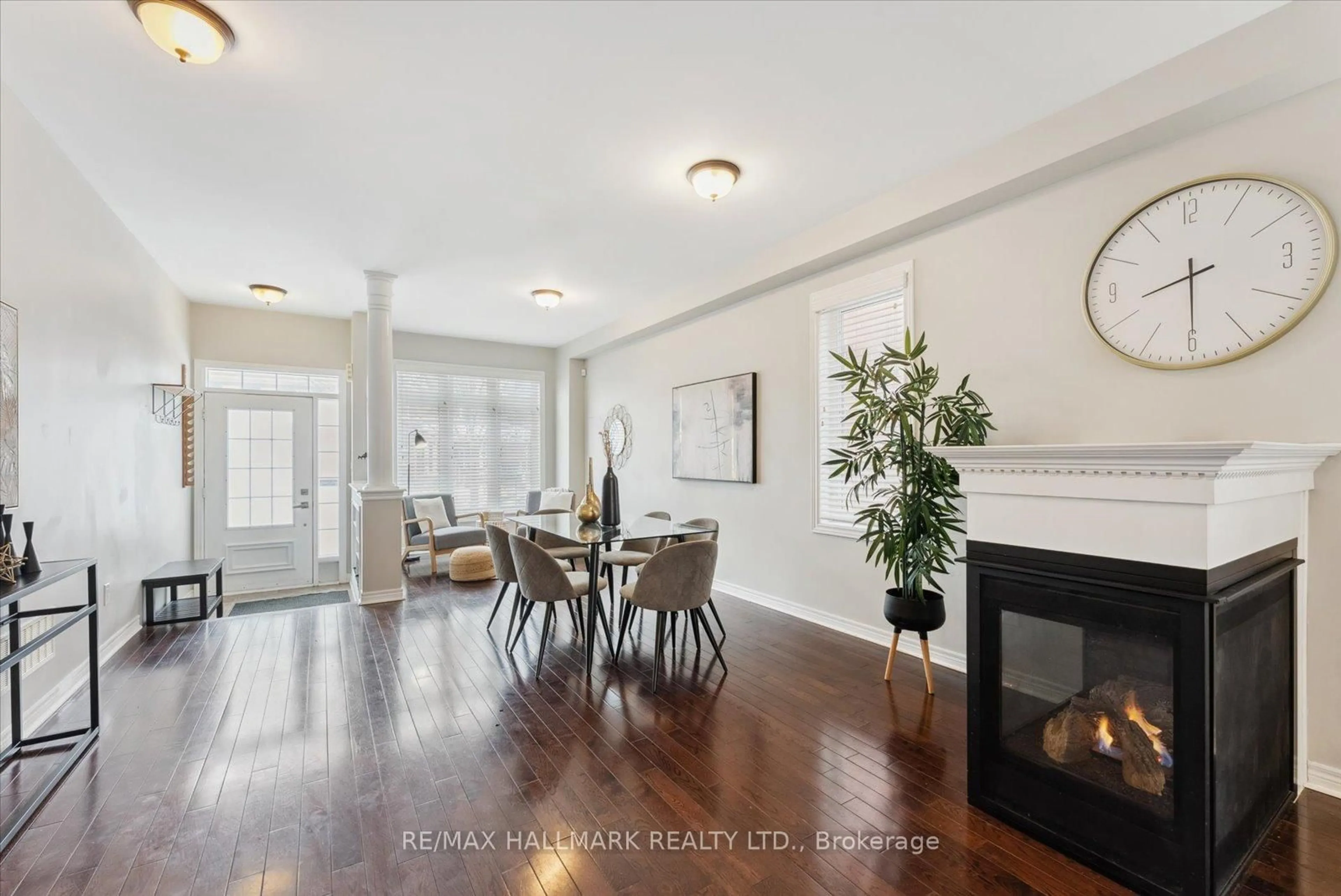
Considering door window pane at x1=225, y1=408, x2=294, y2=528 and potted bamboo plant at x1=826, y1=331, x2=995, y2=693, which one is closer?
potted bamboo plant at x1=826, y1=331, x2=995, y2=693

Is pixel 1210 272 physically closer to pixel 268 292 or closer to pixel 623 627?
pixel 623 627

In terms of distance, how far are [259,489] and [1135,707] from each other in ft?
23.8

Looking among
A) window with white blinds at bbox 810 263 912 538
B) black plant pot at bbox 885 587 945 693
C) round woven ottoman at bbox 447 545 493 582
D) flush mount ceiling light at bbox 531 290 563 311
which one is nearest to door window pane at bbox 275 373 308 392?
round woven ottoman at bbox 447 545 493 582

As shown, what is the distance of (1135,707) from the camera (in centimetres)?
174

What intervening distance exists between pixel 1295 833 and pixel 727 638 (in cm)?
265

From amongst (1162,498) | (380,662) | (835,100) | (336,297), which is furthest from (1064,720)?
(336,297)

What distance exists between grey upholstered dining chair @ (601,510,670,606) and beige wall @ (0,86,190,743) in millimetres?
2933

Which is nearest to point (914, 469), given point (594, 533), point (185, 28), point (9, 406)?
point (594, 533)

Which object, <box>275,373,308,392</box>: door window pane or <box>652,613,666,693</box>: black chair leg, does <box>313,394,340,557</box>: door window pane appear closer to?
<box>275,373,308,392</box>: door window pane

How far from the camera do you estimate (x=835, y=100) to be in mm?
2592

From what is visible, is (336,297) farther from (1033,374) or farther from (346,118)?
(1033,374)

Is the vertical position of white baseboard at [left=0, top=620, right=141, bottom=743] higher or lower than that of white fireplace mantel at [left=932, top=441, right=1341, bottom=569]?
lower

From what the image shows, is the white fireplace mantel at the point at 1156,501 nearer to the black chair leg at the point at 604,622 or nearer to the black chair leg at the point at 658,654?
the black chair leg at the point at 658,654

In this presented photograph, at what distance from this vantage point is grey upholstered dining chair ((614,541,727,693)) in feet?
10.3
